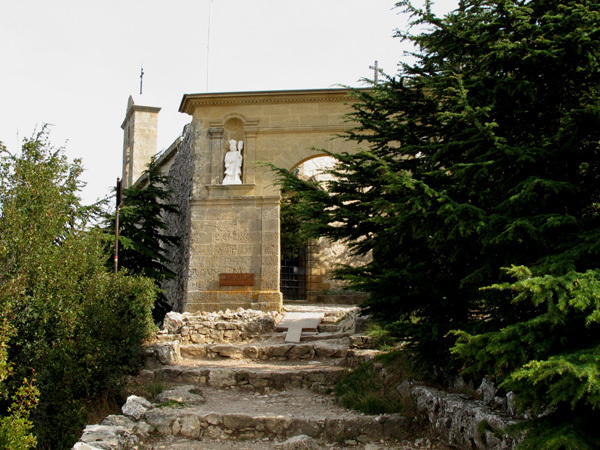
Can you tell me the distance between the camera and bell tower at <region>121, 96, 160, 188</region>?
25172 mm

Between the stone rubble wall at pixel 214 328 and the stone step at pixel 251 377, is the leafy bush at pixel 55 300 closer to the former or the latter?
the stone step at pixel 251 377

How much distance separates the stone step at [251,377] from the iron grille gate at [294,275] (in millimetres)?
9539

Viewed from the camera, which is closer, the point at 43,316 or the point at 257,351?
the point at 43,316

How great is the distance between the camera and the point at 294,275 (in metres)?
19.1

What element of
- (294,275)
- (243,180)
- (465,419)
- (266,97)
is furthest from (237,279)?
(465,419)

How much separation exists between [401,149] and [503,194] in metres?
1.72

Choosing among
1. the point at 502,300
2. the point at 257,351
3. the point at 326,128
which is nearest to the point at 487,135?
the point at 502,300

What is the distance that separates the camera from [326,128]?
1369 centimetres

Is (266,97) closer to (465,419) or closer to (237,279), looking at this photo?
(237,279)

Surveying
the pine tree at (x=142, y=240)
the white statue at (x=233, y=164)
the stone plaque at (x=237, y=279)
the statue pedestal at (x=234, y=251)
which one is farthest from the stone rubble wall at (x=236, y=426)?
the white statue at (x=233, y=164)

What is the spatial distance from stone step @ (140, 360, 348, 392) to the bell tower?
17276mm

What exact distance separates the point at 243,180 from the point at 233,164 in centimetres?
46

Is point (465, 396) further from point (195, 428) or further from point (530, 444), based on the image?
point (195, 428)

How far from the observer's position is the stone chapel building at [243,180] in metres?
13.4
